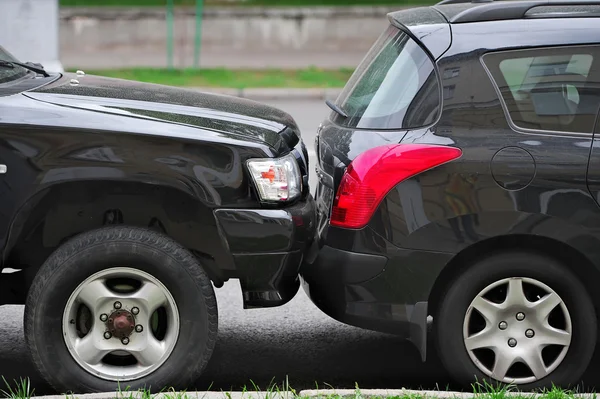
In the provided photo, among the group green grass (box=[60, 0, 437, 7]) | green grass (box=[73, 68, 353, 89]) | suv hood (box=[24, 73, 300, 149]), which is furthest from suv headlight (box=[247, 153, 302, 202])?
green grass (box=[60, 0, 437, 7])

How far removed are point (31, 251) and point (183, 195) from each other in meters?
0.71

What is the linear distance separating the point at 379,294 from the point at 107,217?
3.89ft

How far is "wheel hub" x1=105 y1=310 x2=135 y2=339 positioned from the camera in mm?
4156

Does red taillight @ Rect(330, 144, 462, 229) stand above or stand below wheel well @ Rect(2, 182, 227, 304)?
above

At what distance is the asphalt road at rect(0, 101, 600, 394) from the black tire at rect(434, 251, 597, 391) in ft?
1.01

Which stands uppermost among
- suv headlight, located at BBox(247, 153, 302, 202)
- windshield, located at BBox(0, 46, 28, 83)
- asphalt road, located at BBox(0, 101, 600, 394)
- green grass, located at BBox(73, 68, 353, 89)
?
windshield, located at BBox(0, 46, 28, 83)

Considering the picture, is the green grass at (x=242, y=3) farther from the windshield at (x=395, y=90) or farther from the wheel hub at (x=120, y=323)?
the wheel hub at (x=120, y=323)

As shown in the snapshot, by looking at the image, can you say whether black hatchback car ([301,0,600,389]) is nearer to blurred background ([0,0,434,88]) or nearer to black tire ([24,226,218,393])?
black tire ([24,226,218,393])

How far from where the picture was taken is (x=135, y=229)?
4.21m

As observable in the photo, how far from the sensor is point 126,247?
162 inches

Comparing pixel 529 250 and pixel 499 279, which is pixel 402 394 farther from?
pixel 529 250

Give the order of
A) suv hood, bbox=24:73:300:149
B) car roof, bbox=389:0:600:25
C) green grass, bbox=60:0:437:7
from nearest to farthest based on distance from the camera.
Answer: suv hood, bbox=24:73:300:149 < car roof, bbox=389:0:600:25 < green grass, bbox=60:0:437:7

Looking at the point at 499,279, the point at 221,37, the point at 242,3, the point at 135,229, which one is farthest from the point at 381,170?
the point at 242,3

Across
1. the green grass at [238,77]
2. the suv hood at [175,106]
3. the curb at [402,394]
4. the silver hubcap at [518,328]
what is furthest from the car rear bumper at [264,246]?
the green grass at [238,77]
